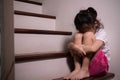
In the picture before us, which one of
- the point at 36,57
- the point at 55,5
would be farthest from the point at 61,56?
the point at 55,5

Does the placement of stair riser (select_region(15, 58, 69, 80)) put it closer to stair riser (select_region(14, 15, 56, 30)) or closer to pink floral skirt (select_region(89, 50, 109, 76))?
pink floral skirt (select_region(89, 50, 109, 76))

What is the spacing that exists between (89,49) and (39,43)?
458 millimetres

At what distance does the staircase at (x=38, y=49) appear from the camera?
120 centimetres

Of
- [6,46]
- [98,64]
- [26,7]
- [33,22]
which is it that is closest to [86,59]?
[98,64]

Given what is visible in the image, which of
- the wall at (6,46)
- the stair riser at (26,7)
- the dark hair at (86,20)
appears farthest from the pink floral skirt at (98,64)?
the stair riser at (26,7)

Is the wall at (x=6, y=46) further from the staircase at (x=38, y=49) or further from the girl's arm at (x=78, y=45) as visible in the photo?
the girl's arm at (x=78, y=45)

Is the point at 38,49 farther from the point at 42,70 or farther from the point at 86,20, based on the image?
the point at 86,20

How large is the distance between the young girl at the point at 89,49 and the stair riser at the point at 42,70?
13cm

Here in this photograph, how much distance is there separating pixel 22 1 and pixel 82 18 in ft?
2.99

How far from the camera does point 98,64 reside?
1.29 meters

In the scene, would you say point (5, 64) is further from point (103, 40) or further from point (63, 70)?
point (103, 40)

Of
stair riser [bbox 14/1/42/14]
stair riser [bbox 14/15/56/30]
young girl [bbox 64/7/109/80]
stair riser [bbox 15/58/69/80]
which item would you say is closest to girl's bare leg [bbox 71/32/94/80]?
young girl [bbox 64/7/109/80]

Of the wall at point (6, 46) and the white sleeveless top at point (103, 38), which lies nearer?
the wall at point (6, 46)

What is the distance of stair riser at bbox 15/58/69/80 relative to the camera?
1.16 meters
